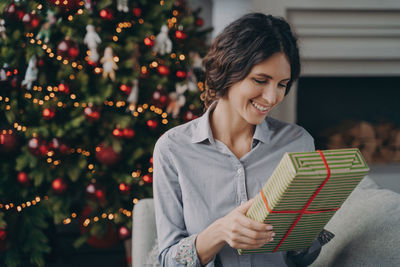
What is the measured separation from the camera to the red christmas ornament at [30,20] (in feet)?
6.45

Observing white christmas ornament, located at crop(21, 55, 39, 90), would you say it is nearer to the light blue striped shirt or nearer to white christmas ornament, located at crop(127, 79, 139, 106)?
white christmas ornament, located at crop(127, 79, 139, 106)

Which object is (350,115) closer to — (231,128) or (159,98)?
(159,98)

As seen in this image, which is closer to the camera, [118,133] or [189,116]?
[118,133]

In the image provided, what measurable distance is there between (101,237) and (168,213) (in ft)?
3.96

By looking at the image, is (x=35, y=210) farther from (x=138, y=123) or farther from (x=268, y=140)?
(x=268, y=140)

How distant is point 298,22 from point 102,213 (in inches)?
62.6

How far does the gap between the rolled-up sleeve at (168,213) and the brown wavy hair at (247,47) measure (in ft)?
0.80

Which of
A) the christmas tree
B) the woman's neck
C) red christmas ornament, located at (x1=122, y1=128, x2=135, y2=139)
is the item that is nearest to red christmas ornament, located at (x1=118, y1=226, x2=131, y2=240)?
the christmas tree

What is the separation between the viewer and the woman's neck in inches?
44.4

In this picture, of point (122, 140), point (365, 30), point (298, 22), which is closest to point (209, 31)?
point (298, 22)

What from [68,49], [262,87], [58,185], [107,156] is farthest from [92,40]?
[262,87]

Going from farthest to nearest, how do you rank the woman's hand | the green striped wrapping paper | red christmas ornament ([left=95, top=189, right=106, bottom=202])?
red christmas ornament ([left=95, top=189, right=106, bottom=202])
the woman's hand
the green striped wrapping paper

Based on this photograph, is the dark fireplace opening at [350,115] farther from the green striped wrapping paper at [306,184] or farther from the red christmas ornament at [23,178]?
the green striped wrapping paper at [306,184]

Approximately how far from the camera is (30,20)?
6.46 feet
